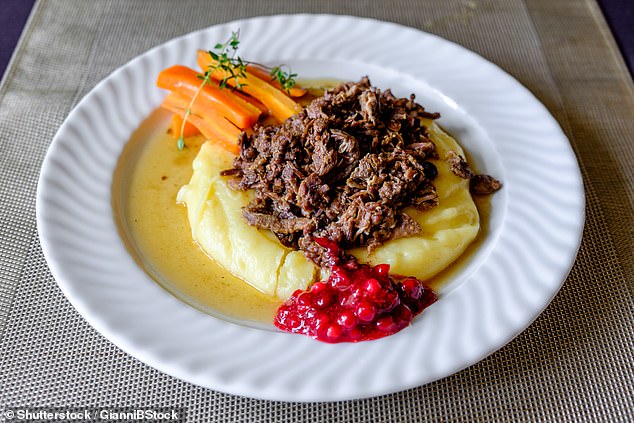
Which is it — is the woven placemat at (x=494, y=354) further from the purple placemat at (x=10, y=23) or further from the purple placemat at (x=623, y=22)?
the purple placemat at (x=10, y=23)

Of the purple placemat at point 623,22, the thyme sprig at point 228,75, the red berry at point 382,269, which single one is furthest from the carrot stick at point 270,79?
the purple placemat at point 623,22

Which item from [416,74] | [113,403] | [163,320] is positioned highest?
[416,74]

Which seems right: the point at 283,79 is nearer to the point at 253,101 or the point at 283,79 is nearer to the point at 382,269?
the point at 253,101

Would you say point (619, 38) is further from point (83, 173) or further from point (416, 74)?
point (83, 173)

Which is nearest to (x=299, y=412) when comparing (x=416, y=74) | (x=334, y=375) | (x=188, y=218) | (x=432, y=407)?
(x=334, y=375)

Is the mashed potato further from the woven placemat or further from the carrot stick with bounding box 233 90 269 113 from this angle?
the woven placemat
